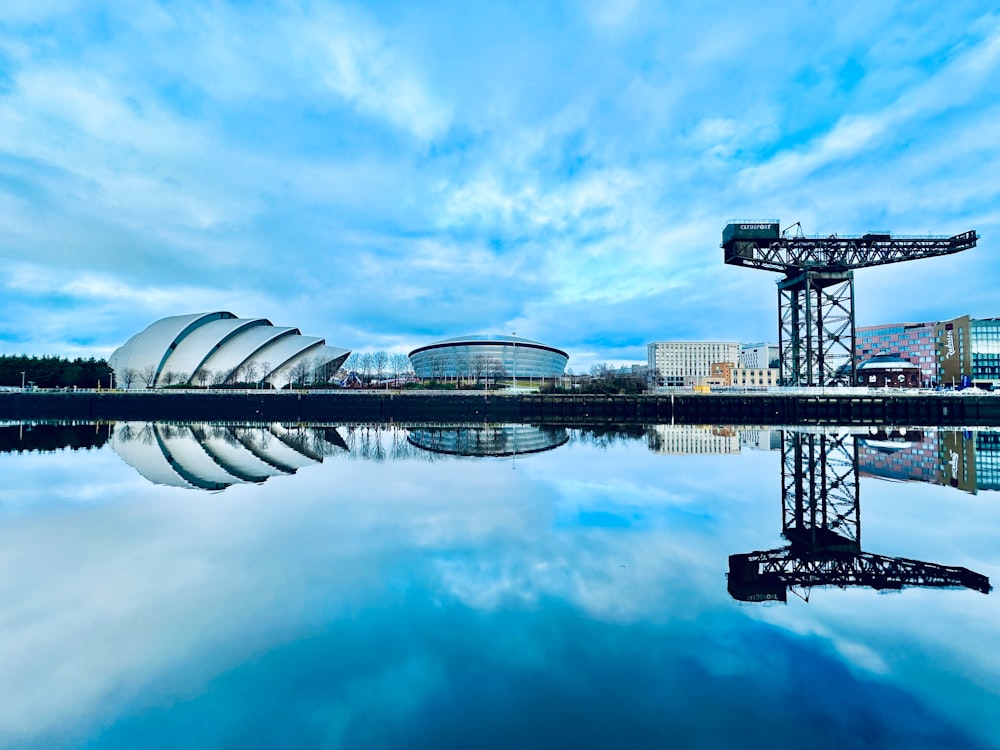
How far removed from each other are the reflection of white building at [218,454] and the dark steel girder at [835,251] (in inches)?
1135

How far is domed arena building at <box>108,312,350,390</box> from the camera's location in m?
61.0

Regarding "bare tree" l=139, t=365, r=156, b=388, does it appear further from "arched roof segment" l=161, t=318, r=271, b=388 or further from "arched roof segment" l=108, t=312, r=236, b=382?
"arched roof segment" l=161, t=318, r=271, b=388

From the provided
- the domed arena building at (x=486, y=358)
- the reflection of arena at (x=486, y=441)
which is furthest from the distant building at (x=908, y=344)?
the reflection of arena at (x=486, y=441)

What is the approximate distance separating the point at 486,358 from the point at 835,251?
5181 cm

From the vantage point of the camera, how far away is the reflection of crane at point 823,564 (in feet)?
20.8

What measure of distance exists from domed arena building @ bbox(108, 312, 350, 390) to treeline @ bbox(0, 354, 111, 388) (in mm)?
2458

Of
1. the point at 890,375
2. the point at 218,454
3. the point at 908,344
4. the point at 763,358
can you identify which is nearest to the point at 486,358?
the point at 890,375

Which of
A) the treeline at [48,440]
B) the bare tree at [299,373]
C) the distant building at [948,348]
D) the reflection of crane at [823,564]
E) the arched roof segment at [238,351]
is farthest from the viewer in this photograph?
the distant building at [948,348]

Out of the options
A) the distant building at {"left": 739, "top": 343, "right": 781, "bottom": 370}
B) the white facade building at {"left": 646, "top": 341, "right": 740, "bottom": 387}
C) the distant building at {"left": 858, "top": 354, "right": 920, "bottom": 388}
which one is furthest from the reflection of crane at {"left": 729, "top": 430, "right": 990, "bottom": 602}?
the white facade building at {"left": 646, "top": 341, "right": 740, "bottom": 387}

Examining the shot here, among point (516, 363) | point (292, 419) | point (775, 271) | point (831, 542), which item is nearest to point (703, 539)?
point (831, 542)

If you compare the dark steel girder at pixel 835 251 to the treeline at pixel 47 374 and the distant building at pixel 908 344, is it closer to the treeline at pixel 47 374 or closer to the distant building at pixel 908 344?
the distant building at pixel 908 344

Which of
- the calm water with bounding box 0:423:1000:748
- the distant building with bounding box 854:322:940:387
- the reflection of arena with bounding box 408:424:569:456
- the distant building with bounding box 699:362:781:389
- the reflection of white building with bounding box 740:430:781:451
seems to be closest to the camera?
the calm water with bounding box 0:423:1000:748

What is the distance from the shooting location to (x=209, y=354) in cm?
6125

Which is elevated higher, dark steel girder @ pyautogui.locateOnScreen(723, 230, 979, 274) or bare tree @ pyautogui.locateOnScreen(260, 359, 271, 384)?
dark steel girder @ pyautogui.locateOnScreen(723, 230, 979, 274)
